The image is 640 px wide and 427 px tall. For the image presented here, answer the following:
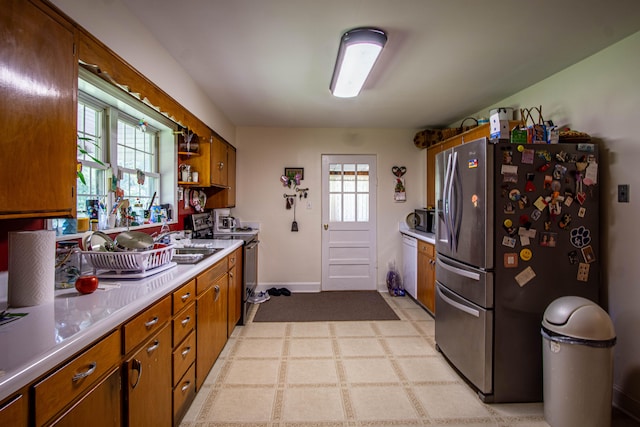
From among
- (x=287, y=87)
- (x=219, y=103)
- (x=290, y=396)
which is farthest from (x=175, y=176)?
(x=290, y=396)

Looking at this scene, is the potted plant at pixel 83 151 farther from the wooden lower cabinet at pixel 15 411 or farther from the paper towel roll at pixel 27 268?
the wooden lower cabinet at pixel 15 411

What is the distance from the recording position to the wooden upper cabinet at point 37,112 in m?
0.99

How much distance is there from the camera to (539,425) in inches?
71.7

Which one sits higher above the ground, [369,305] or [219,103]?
[219,103]

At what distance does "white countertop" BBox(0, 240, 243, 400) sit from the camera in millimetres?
765

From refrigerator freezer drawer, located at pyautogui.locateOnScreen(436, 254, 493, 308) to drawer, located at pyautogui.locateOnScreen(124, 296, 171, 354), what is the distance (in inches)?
74.5

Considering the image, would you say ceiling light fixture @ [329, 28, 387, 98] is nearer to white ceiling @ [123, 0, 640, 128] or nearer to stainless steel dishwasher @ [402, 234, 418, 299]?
white ceiling @ [123, 0, 640, 128]

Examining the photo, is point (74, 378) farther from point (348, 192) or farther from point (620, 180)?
point (348, 192)

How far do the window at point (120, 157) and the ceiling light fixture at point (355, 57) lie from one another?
152 centimetres

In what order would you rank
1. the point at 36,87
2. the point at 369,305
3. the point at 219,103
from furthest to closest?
the point at 369,305
the point at 219,103
the point at 36,87

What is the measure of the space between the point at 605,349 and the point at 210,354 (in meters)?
2.46

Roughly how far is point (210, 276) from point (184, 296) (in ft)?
1.52

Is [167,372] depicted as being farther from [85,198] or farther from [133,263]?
[85,198]

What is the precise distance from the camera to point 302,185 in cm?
451
